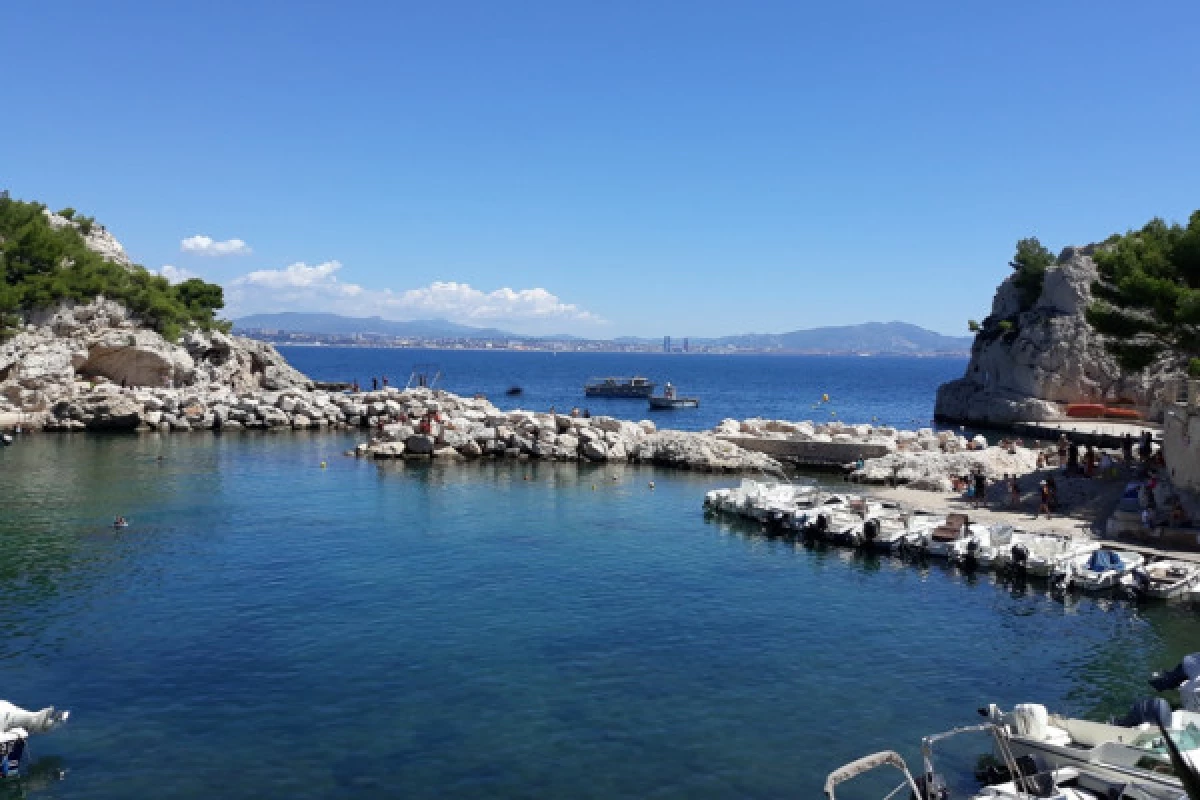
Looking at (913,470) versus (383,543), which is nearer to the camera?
(383,543)

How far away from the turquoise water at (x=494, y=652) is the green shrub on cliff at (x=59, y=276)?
33512mm

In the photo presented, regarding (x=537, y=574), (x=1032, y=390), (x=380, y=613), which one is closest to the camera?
(x=380, y=613)

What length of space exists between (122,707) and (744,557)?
1904 cm

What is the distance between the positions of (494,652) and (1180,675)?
13309 mm

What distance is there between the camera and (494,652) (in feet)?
69.4

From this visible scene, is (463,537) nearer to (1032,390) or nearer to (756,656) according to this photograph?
(756,656)

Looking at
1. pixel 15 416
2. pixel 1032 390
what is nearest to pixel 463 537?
pixel 15 416

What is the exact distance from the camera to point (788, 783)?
1540cm

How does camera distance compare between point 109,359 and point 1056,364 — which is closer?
point 109,359

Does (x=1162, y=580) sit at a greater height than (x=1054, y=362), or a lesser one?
lesser

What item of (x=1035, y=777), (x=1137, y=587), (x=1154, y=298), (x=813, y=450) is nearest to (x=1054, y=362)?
(x=813, y=450)

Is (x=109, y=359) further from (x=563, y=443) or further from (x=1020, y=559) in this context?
(x=1020, y=559)

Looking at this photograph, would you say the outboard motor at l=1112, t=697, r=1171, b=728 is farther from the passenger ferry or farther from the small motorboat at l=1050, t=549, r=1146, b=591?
the passenger ferry

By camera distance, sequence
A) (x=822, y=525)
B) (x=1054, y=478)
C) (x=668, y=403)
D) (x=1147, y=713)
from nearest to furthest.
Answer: (x=1147, y=713) < (x=822, y=525) < (x=1054, y=478) < (x=668, y=403)
